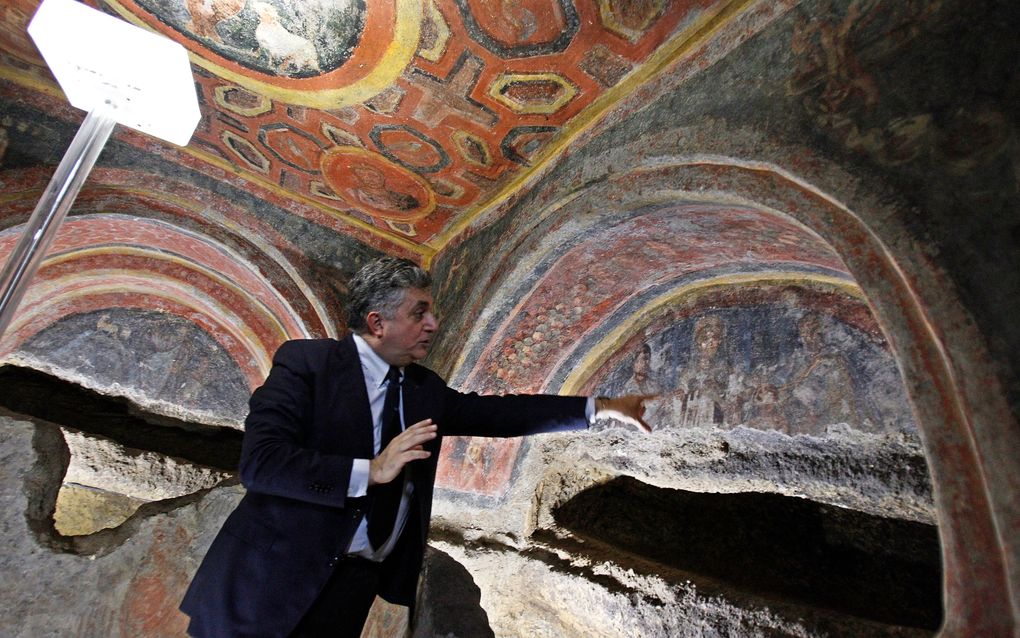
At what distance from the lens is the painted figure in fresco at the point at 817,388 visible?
10.1 feet

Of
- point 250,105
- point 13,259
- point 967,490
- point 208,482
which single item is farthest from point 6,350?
point 967,490

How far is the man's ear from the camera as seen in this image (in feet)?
6.68

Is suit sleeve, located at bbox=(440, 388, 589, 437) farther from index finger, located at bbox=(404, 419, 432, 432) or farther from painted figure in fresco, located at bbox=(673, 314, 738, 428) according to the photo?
painted figure in fresco, located at bbox=(673, 314, 738, 428)

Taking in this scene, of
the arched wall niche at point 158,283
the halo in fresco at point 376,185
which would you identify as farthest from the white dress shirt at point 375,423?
the arched wall niche at point 158,283

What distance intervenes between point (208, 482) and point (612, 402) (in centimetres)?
533

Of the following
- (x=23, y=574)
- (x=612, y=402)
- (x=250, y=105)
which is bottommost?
(x=23, y=574)

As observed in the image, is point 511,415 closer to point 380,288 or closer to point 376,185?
point 380,288

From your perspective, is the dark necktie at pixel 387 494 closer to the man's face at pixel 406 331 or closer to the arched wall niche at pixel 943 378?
the man's face at pixel 406 331

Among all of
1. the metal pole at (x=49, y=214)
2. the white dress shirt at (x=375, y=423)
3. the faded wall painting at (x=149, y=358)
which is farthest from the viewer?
the faded wall painting at (x=149, y=358)

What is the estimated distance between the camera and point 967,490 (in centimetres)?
136

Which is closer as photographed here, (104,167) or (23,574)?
(23,574)

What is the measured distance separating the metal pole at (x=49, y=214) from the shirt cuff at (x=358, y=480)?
167 cm

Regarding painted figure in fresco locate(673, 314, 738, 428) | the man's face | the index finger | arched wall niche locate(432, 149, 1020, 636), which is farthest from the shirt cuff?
painted figure in fresco locate(673, 314, 738, 428)

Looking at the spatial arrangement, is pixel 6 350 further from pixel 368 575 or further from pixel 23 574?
pixel 368 575
